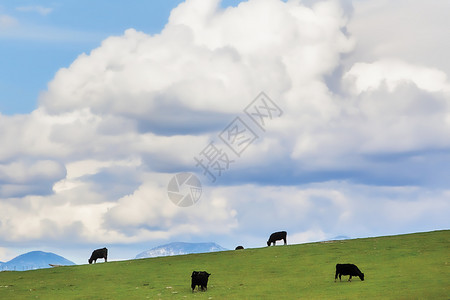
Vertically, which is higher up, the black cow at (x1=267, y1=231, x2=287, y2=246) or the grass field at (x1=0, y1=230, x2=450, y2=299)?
the black cow at (x1=267, y1=231, x2=287, y2=246)

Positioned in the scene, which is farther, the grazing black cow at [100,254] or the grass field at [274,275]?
the grazing black cow at [100,254]

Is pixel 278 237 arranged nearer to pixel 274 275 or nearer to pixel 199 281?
pixel 274 275

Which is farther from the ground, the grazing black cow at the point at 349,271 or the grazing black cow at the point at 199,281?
the grazing black cow at the point at 349,271

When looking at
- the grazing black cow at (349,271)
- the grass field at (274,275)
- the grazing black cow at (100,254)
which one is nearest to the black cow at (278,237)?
the grass field at (274,275)

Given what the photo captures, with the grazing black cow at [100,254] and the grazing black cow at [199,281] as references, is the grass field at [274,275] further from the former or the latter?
the grazing black cow at [100,254]

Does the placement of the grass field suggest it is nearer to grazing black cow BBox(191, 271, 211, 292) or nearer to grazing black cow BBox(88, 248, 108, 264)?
grazing black cow BBox(191, 271, 211, 292)

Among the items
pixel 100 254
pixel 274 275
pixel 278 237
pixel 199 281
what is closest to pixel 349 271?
pixel 274 275

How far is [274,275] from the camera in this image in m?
45.7

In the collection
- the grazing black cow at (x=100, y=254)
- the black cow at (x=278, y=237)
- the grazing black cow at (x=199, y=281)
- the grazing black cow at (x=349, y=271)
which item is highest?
the black cow at (x=278, y=237)

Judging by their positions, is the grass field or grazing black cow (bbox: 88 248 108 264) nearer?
the grass field

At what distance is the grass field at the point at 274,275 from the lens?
38156 millimetres

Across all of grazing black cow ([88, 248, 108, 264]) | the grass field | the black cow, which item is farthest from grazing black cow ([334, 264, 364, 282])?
grazing black cow ([88, 248, 108, 264])

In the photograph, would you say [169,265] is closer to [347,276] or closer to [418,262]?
[347,276]

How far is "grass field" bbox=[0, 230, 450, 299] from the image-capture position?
3816cm
